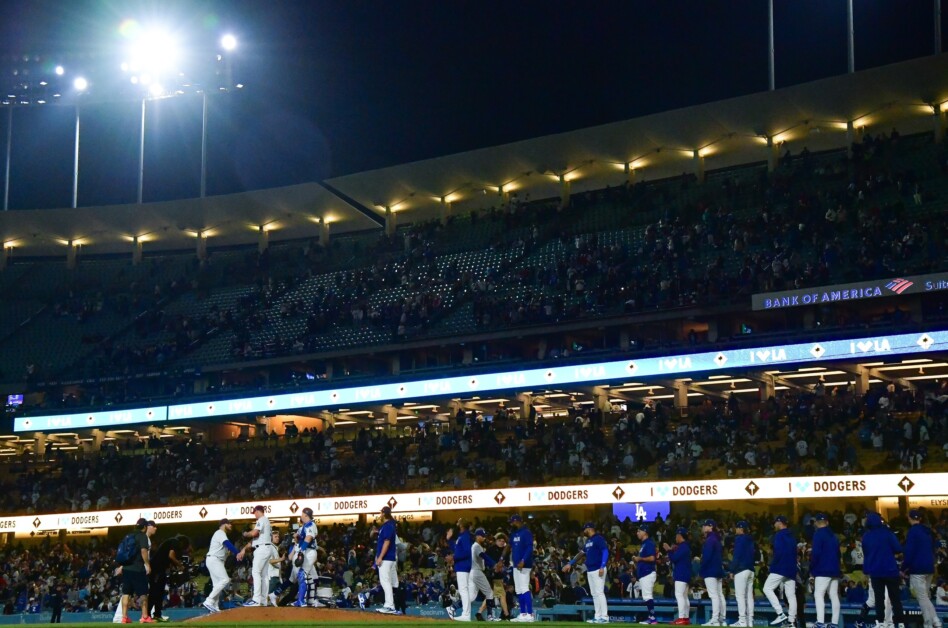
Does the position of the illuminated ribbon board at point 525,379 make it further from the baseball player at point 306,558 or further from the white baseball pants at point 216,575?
the white baseball pants at point 216,575

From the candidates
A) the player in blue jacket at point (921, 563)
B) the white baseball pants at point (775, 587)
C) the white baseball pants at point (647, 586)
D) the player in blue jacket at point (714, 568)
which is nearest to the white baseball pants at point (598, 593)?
the white baseball pants at point (647, 586)

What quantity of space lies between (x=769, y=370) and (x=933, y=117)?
15.7 meters

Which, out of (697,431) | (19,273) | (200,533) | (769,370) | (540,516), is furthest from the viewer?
(19,273)

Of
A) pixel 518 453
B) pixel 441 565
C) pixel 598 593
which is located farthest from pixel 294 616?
pixel 518 453

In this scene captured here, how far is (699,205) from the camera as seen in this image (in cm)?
4653

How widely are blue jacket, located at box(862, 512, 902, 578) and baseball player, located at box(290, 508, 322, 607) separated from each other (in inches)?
376

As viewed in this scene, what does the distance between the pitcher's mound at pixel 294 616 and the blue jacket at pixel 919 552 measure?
7.28 meters

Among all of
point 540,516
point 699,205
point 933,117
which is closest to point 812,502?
point 540,516

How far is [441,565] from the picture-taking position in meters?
32.6

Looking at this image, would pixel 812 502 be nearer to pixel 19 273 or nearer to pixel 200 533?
pixel 200 533

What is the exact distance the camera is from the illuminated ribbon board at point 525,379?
35.0 m

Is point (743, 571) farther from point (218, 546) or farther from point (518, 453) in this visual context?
point (518, 453)

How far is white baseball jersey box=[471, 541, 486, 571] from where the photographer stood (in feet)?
65.5

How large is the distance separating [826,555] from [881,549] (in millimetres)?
937
